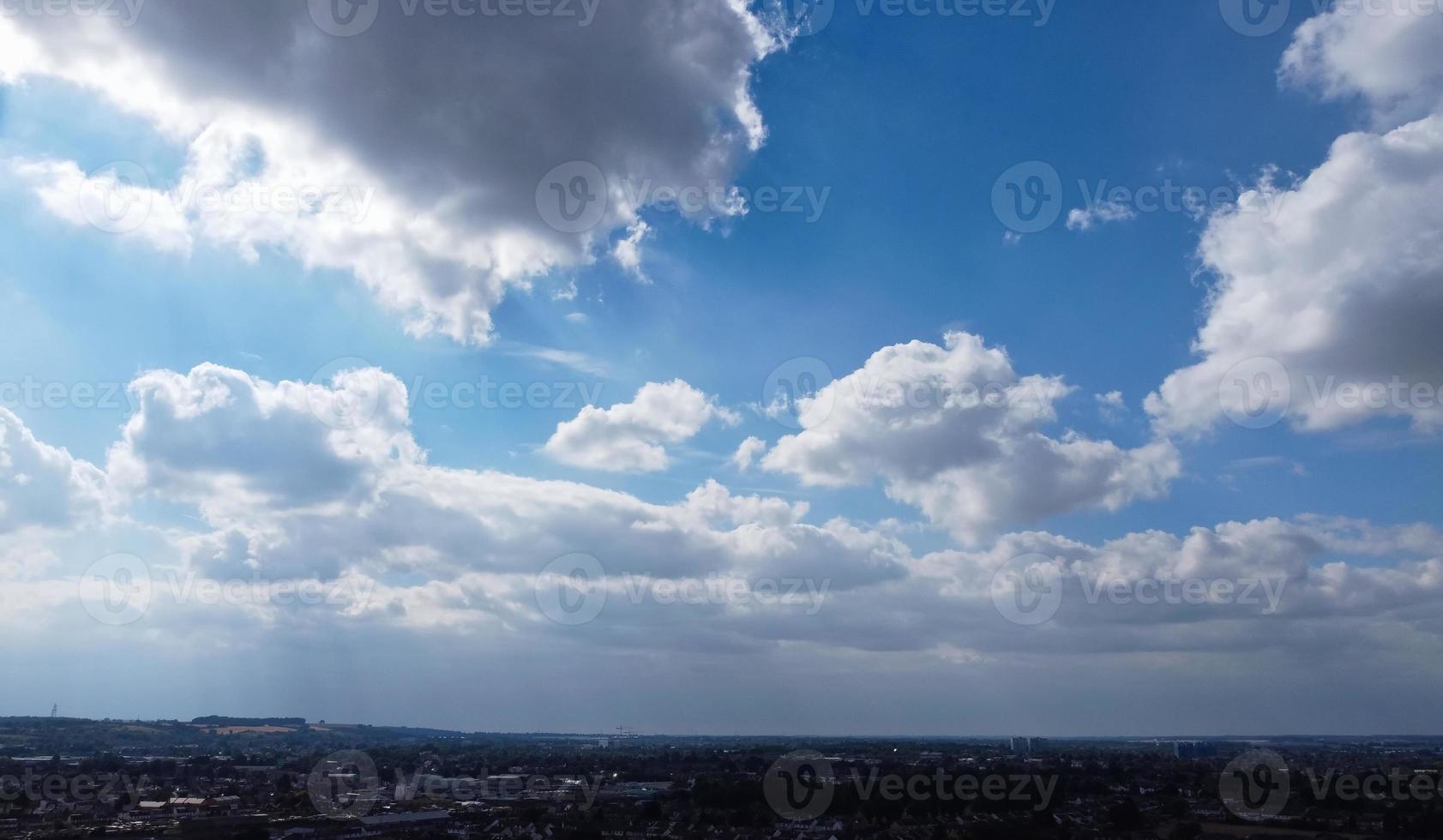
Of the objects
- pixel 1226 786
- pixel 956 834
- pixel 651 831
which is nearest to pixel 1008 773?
pixel 1226 786

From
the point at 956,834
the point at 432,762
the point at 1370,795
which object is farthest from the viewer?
the point at 432,762

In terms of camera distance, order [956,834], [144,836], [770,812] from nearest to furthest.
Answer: [144,836] → [956,834] → [770,812]

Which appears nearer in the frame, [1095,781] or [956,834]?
[956,834]

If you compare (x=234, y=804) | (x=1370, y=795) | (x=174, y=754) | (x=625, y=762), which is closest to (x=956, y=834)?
(x=1370, y=795)

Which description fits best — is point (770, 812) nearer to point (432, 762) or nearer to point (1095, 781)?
point (1095, 781)

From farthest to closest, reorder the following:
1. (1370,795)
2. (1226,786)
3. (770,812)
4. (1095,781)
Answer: (1095,781)
(1226,786)
(1370,795)
(770,812)

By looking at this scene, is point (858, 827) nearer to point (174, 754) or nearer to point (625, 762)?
point (625, 762)
